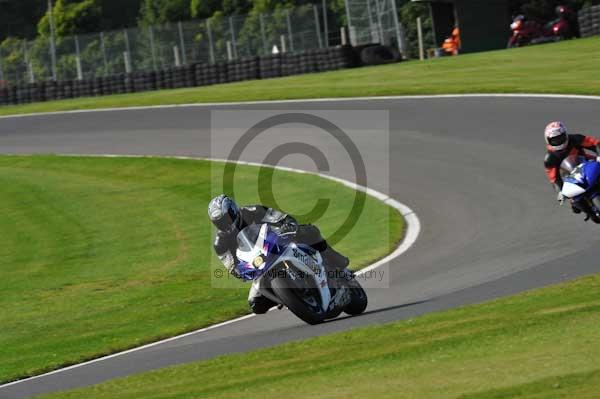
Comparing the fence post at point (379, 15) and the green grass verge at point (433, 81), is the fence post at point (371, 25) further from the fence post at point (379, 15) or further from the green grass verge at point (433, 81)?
the green grass verge at point (433, 81)

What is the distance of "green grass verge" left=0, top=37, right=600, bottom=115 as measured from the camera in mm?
27531

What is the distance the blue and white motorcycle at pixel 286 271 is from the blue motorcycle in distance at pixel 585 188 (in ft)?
13.7

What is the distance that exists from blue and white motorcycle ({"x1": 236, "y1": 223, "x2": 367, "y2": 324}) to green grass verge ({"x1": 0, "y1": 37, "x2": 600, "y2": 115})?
14.6 m

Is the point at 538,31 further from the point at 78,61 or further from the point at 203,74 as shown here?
the point at 78,61

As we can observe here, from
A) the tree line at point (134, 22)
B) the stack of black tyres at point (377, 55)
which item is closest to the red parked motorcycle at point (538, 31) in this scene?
the stack of black tyres at point (377, 55)

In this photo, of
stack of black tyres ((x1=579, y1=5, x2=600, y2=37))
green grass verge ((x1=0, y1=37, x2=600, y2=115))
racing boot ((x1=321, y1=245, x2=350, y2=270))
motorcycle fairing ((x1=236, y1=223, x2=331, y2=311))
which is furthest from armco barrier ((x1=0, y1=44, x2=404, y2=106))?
motorcycle fairing ((x1=236, y1=223, x2=331, y2=311))

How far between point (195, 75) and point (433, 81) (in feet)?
38.7

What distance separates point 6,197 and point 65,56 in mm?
23149

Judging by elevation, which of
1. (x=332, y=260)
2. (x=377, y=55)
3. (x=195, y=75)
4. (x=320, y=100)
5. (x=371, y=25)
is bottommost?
(x=332, y=260)

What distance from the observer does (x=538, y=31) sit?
1598 inches

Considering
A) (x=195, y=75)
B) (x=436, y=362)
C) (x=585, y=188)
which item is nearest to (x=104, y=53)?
(x=195, y=75)

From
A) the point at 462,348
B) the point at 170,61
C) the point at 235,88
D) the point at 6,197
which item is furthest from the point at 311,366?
the point at 170,61

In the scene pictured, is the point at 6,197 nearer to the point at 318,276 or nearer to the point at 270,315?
the point at 270,315

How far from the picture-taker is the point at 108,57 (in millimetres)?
47438
